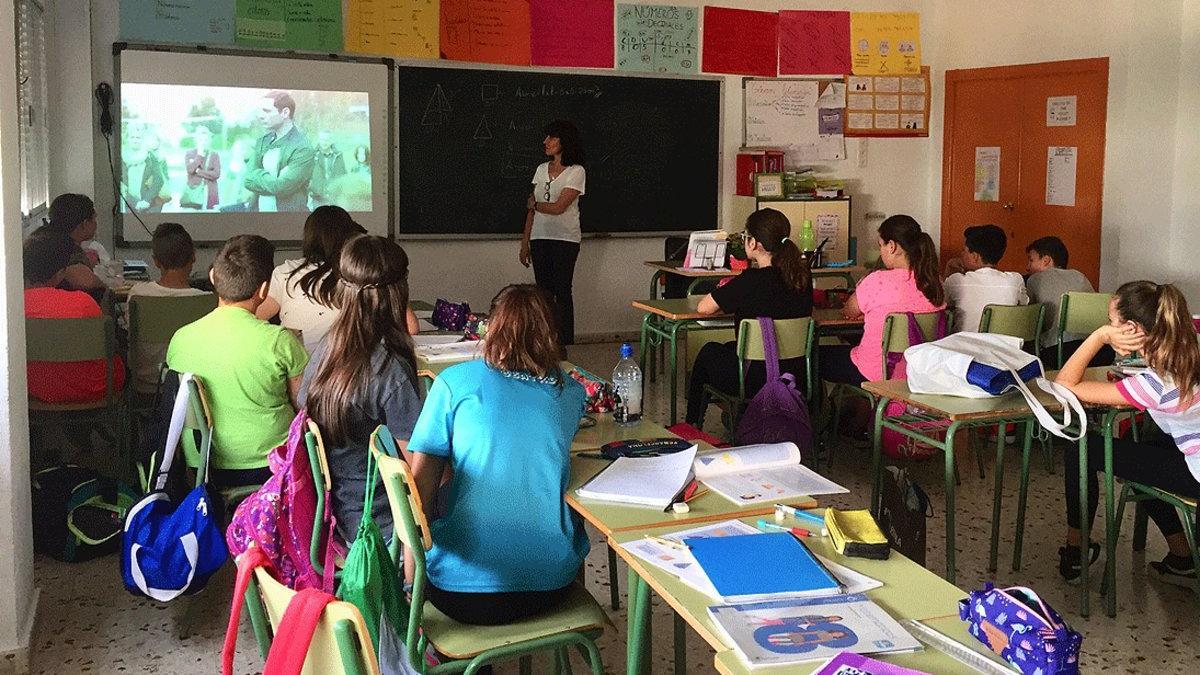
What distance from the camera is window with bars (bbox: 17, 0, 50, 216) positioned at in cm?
518

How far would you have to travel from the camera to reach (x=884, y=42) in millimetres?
8797

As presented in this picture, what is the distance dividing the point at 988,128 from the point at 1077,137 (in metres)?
0.91

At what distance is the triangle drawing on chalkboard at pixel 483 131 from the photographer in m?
7.78

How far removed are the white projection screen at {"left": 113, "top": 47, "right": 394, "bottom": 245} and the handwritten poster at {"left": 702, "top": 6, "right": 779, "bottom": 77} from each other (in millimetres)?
2426

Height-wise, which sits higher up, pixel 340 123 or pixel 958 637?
pixel 340 123

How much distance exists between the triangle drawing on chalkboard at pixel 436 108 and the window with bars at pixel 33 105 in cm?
227

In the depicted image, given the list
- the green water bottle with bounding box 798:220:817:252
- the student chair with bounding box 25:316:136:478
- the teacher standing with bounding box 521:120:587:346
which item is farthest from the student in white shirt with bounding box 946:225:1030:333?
the student chair with bounding box 25:316:136:478

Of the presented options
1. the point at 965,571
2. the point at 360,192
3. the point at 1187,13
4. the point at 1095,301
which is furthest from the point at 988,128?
the point at 965,571

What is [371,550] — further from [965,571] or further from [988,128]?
[988,128]

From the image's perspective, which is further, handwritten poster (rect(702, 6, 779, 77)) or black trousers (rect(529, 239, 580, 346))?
handwritten poster (rect(702, 6, 779, 77))

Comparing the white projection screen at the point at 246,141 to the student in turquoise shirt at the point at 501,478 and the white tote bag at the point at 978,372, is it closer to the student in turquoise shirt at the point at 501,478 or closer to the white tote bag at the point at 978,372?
the white tote bag at the point at 978,372

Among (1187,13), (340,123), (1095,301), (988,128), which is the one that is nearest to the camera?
(1095,301)

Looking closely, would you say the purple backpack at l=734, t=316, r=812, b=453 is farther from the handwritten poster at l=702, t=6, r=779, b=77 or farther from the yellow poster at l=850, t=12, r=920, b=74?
the yellow poster at l=850, t=12, r=920, b=74

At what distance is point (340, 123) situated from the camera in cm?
737
